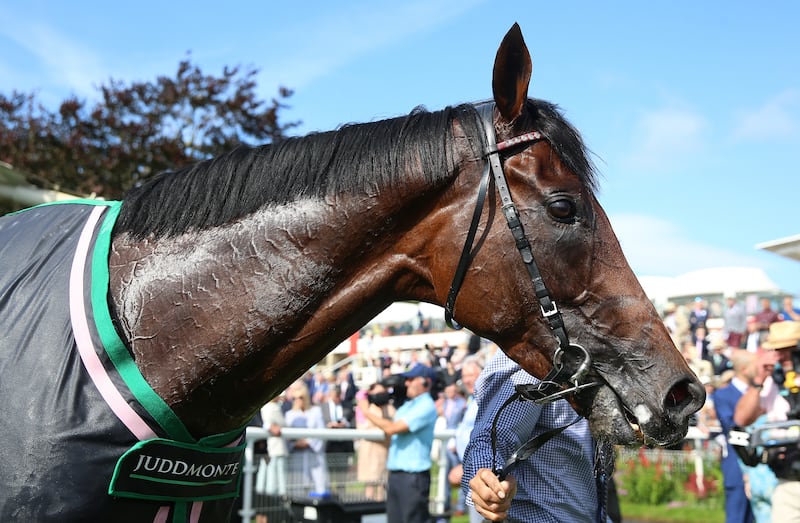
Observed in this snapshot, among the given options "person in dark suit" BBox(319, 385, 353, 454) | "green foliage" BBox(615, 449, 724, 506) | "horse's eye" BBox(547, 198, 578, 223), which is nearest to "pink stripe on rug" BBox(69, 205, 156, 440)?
"horse's eye" BBox(547, 198, 578, 223)

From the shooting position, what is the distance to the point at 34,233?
6.98 ft

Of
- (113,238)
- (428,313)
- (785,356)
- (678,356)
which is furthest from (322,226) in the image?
(428,313)

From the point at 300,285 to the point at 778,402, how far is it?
5.95 m

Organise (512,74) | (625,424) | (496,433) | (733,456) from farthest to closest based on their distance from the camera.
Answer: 1. (733,456)
2. (496,433)
3. (512,74)
4. (625,424)

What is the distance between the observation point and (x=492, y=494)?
2432mm

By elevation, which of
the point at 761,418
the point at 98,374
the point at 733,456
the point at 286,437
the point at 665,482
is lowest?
the point at 665,482

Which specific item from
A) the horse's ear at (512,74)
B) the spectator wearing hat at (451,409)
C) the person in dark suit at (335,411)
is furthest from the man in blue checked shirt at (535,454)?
the person in dark suit at (335,411)

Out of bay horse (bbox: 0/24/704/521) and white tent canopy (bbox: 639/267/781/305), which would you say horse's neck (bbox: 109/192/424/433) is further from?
white tent canopy (bbox: 639/267/781/305)

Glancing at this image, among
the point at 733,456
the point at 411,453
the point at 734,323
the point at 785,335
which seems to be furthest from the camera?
the point at 734,323

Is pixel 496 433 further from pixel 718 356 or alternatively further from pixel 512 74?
pixel 718 356

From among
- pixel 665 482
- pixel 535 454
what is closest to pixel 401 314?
pixel 665 482

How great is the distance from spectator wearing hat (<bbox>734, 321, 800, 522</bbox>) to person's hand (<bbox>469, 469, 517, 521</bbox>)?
356 centimetres

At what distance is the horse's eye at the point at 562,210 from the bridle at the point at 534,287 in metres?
0.10

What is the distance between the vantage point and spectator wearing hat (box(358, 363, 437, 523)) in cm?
689
